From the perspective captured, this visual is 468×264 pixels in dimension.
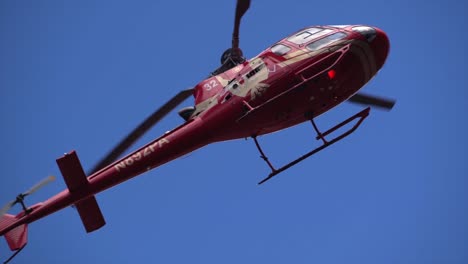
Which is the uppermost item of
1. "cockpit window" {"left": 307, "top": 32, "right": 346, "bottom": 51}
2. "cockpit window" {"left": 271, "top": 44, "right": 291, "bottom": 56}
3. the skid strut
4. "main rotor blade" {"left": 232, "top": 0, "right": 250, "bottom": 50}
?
"main rotor blade" {"left": 232, "top": 0, "right": 250, "bottom": 50}

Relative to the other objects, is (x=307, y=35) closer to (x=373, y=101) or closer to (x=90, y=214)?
(x=373, y=101)

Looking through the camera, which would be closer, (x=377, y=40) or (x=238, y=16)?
(x=377, y=40)

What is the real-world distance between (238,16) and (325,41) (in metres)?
1.93

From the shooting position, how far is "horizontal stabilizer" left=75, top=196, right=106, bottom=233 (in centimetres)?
1191

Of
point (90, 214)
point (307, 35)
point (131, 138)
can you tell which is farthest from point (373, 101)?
point (90, 214)

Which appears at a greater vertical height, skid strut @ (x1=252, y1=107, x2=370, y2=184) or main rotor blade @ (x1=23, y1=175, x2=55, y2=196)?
main rotor blade @ (x1=23, y1=175, x2=55, y2=196)

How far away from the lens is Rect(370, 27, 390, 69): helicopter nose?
37.3ft

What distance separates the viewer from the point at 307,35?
11.6 m

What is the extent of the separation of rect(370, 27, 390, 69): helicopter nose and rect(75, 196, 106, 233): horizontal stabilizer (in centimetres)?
586

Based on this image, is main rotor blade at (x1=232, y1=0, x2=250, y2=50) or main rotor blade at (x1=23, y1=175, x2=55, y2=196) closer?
main rotor blade at (x1=23, y1=175, x2=55, y2=196)

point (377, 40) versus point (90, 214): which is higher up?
point (377, 40)

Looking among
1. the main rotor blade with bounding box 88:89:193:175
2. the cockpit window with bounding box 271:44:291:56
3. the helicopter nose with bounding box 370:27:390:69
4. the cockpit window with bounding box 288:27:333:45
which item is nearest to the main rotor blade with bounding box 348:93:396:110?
the helicopter nose with bounding box 370:27:390:69

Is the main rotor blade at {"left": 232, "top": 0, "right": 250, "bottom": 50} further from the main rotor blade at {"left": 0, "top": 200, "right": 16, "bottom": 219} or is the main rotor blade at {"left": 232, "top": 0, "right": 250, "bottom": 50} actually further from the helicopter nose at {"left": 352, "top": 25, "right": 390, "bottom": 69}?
the main rotor blade at {"left": 0, "top": 200, "right": 16, "bottom": 219}

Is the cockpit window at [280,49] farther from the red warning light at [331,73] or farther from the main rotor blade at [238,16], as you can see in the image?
the main rotor blade at [238,16]
